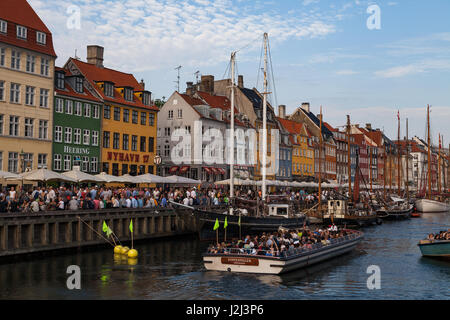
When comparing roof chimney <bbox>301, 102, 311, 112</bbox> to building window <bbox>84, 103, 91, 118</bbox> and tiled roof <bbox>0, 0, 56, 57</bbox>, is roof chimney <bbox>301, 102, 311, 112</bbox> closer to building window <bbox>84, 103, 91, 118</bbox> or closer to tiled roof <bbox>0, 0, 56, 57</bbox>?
building window <bbox>84, 103, 91, 118</bbox>

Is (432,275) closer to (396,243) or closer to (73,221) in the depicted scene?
(396,243)

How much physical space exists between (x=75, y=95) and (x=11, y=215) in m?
25.1

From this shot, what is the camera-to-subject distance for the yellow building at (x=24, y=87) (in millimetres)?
46500

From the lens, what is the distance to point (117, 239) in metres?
36.8

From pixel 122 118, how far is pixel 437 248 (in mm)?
37435

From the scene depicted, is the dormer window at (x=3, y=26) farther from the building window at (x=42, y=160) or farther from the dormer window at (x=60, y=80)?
the building window at (x=42, y=160)

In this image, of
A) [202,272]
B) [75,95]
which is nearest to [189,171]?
[75,95]

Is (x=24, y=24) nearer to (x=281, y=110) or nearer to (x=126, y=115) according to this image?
(x=126, y=115)

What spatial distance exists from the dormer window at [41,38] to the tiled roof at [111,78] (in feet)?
24.7

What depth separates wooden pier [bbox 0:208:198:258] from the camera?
100 feet

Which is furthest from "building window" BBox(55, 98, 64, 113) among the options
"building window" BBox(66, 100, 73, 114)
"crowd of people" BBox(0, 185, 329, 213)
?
"crowd of people" BBox(0, 185, 329, 213)

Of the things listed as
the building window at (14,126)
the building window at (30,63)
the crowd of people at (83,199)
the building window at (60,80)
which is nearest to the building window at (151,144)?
the building window at (60,80)
